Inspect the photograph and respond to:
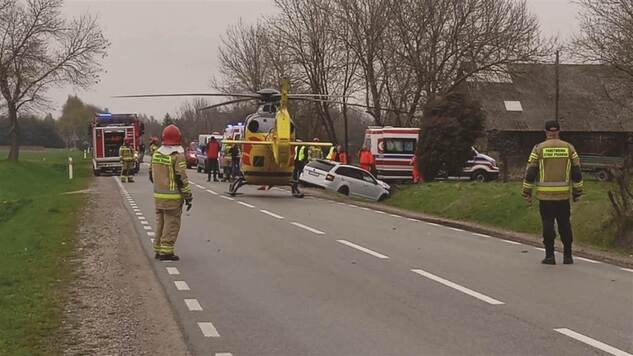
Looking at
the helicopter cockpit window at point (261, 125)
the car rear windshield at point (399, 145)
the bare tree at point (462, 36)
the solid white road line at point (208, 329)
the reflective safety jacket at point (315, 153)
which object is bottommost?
the solid white road line at point (208, 329)

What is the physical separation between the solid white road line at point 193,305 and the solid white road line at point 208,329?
736 mm

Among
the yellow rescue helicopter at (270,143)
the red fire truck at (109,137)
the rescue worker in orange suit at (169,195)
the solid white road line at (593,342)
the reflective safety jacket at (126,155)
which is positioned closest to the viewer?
the solid white road line at (593,342)

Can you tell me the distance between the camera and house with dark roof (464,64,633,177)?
37.5 metres

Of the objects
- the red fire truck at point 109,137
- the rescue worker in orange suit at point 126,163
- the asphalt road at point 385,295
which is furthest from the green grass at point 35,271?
the red fire truck at point 109,137

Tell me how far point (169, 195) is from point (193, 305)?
3.58 meters

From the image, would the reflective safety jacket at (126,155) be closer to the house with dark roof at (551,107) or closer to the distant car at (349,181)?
the distant car at (349,181)

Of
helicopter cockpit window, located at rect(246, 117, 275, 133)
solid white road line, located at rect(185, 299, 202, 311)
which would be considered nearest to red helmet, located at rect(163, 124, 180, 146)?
solid white road line, located at rect(185, 299, 202, 311)

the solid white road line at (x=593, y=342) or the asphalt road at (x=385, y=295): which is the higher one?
the solid white road line at (x=593, y=342)

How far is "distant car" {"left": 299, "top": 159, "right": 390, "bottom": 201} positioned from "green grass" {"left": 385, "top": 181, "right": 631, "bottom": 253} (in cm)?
84

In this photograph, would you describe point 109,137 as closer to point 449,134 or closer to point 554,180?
point 449,134

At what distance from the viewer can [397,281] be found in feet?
33.8

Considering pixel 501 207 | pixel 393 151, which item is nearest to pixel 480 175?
pixel 393 151

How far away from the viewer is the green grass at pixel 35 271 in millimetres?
7121

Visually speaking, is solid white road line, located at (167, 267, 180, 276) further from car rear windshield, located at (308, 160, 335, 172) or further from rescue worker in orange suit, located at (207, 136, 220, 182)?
rescue worker in orange suit, located at (207, 136, 220, 182)
